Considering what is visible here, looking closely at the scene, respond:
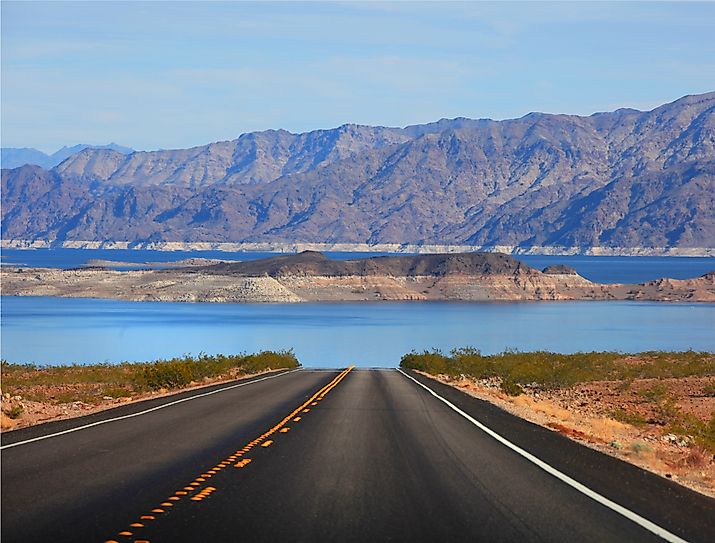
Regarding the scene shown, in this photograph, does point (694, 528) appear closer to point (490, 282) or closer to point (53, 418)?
point (53, 418)

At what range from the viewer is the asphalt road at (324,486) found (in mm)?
9320

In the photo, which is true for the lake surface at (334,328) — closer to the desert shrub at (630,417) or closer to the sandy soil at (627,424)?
the sandy soil at (627,424)

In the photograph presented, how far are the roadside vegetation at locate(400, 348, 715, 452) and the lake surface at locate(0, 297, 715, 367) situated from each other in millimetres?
25792

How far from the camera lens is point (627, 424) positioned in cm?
2538

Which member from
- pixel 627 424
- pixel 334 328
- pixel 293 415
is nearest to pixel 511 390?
pixel 627 424

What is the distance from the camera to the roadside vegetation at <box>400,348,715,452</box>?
85.1ft

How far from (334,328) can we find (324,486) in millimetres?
113024

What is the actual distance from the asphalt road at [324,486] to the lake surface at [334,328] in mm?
61242

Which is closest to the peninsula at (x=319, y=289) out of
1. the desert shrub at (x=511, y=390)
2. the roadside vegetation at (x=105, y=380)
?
the roadside vegetation at (x=105, y=380)

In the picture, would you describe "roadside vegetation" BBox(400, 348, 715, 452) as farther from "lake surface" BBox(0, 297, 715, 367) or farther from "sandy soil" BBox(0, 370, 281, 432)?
"lake surface" BBox(0, 297, 715, 367)

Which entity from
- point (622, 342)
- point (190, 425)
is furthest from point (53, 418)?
point (622, 342)

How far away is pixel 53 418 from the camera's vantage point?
21.6m

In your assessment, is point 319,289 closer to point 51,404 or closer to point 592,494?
point 51,404

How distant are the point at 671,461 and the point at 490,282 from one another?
183773 mm
